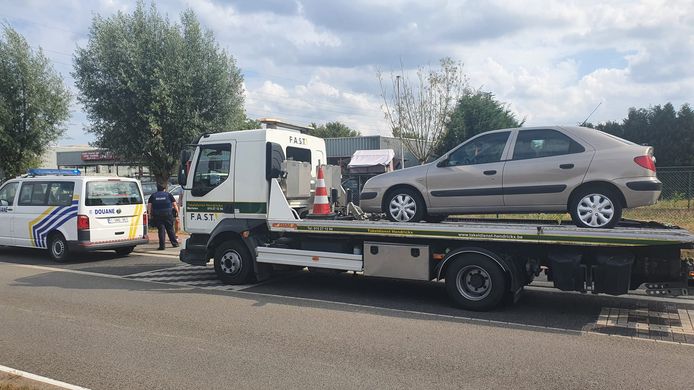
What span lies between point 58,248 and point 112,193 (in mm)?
1687

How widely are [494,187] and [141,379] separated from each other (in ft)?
16.9

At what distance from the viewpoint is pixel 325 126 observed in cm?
8069

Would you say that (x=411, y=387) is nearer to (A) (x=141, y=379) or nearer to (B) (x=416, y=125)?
(A) (x=141, y=379)

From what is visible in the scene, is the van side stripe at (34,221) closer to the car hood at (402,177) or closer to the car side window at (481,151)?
the car hood at (402,177)

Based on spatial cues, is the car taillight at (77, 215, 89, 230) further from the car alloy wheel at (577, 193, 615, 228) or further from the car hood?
the car alloy wheel at (577, 193, 615, 228)

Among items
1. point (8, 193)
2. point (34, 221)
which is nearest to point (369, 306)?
point (34, 221)

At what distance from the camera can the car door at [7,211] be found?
40.9 feet

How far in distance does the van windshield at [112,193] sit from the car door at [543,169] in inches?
350

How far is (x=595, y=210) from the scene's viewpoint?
679cm

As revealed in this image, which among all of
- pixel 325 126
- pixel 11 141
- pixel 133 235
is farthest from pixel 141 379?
pixel 325 126

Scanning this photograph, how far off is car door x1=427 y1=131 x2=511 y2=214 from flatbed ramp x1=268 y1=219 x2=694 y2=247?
56 centimetres

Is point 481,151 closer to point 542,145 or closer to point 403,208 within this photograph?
point 542,145

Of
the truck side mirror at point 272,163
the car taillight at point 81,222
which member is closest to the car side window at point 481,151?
the truck side mirror at point 272,163

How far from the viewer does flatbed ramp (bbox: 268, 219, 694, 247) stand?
235 inches
